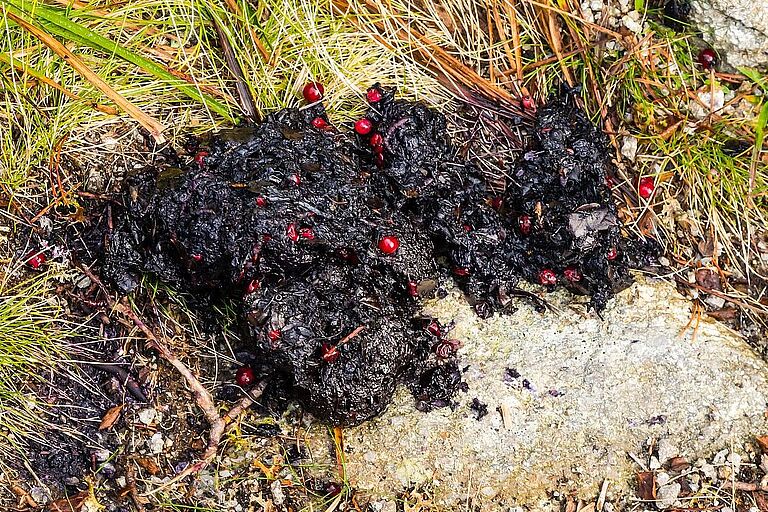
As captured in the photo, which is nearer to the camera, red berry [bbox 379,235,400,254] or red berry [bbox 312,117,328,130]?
red berry [bbox 379,235,400,254]

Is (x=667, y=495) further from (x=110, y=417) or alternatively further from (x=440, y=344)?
(x=110, y=417)

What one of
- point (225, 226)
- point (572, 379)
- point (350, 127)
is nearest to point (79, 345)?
point (225, 226)

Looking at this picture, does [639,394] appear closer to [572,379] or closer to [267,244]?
[572,379]

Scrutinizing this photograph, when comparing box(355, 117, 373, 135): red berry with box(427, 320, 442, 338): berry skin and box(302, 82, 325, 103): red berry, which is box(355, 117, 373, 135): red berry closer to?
box(302, 82, 325, 103): red berry

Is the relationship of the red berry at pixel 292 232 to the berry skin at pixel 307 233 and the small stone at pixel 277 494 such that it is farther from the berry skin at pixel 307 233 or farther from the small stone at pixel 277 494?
the small stone at pixel 277 494

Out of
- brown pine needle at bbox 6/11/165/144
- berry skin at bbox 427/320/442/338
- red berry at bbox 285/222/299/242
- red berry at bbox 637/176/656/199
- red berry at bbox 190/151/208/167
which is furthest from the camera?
red berry at bbox 637/176/656/199

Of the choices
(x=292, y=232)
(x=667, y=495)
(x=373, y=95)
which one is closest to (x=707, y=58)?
(x=373, y=95)

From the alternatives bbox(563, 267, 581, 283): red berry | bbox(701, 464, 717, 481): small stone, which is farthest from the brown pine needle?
bbox(701, 464, 717, 481): small stone
